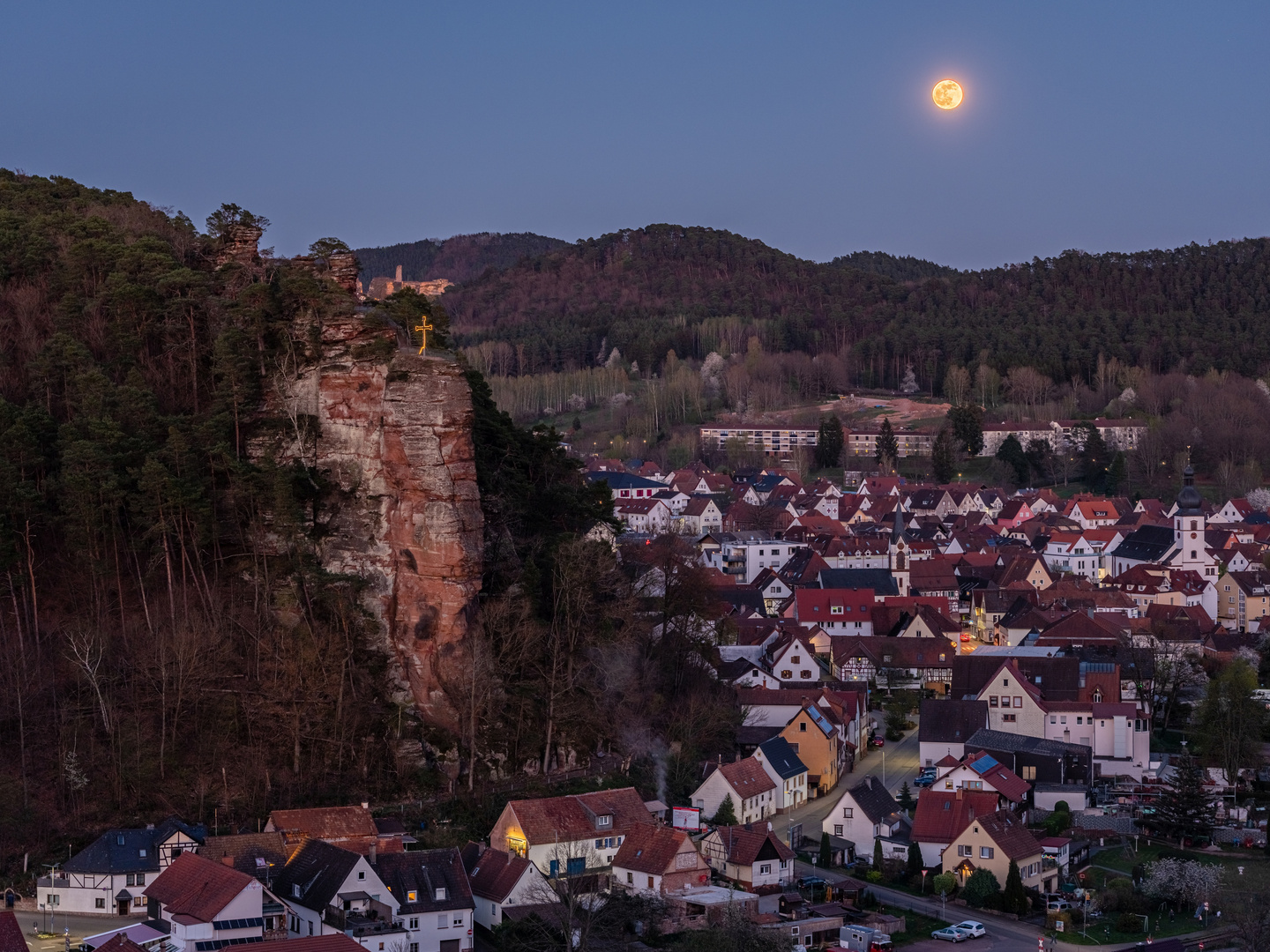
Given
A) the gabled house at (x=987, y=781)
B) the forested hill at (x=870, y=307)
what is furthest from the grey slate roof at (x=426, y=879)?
the forested hill at (x=870, y=307)

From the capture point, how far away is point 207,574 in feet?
121

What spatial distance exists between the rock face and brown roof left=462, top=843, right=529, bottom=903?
17.8 feet

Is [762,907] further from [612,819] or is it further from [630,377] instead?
[630,377]

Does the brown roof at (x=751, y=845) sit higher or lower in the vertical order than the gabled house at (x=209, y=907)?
lower

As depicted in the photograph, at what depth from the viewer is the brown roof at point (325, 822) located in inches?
1229

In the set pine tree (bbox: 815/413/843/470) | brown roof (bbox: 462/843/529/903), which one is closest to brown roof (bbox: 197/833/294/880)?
brown roof (bbox: 462/843/529/903)

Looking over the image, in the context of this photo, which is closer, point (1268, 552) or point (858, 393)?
point (1268, 552)

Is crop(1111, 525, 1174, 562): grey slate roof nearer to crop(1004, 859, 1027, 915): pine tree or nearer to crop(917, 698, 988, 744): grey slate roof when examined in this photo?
crop(917, 698, 988, 744): grey slate roof

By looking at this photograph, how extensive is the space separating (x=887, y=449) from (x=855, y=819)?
75.2 meters

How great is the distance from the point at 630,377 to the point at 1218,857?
10554 cm

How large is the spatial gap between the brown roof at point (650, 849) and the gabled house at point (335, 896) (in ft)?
17.3

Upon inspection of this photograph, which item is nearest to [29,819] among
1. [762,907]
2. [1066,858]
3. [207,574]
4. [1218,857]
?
[207,574]

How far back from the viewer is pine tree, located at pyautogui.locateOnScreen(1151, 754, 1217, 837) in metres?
36.1

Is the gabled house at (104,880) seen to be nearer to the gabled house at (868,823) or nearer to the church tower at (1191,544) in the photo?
Answer: the gabled house at (868,823)
